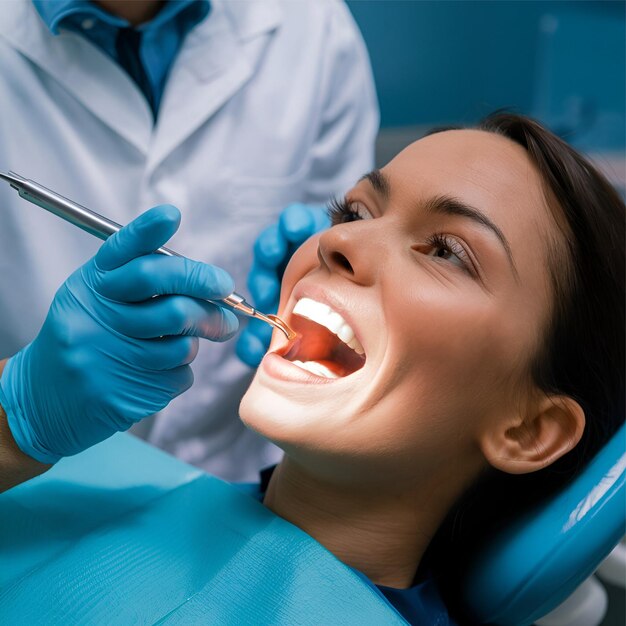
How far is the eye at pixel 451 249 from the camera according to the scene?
1128 millimetres

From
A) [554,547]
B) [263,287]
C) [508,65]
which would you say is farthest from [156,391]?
[508,65]

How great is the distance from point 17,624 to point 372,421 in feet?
1.81

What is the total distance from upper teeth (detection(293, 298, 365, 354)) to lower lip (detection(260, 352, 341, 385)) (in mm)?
67

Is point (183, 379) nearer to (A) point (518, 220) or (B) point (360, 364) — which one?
(B) point (360, 364)

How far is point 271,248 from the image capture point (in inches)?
59.8

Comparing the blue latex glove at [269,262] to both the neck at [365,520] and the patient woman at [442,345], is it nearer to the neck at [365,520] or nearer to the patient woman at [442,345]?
the patient woman at [442,345]

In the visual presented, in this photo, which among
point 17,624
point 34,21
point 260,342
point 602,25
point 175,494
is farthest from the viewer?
point 602,25

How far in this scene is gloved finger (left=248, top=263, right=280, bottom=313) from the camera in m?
1.52

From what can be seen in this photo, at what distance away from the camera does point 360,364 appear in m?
Result: 1.36

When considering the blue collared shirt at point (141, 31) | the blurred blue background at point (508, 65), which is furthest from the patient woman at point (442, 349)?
the blurred blue background at point (508, 65)

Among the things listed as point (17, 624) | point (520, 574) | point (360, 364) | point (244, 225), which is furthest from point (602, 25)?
point (17, 624)

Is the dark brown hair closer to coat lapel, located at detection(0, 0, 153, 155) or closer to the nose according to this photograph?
the nose

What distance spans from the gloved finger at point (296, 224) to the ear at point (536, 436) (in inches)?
21.8

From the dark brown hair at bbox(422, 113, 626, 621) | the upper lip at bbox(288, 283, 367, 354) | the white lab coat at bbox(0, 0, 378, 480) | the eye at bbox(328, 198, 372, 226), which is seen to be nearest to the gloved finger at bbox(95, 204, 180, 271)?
the upper lip at bbox(288, 283, 367, 354)
